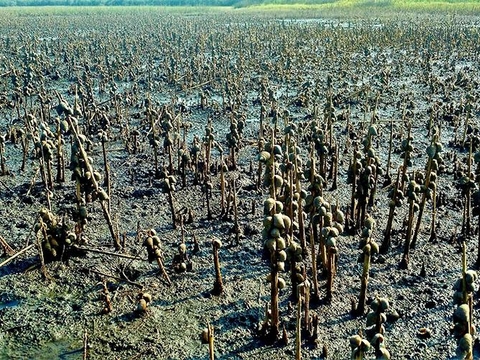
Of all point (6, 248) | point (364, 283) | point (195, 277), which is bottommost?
point (195, 277)

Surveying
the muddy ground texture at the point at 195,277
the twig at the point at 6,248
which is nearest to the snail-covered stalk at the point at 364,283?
the muddy ground texture at the point at 195,277

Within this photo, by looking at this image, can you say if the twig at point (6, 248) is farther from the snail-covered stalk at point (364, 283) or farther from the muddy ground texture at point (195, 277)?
the snail-covered stalk at point (364, 283)

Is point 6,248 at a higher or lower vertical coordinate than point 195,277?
higher

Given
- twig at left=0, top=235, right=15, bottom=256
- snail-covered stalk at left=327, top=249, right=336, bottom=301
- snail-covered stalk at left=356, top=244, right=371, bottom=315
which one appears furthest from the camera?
twig at left=0, top=235, right=15, bottom=256

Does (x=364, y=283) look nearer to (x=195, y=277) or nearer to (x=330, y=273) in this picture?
(x=330, y=273)

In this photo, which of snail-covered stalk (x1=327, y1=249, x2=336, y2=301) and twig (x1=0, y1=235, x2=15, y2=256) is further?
twig (x1=0, y1=235, x2=15, y2=256)

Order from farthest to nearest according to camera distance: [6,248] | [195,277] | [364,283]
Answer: [6,248]
[195,277]
[364,283]

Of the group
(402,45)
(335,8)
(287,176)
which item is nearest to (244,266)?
(287,176)

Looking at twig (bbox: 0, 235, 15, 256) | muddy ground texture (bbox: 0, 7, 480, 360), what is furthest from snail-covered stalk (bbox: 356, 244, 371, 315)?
twig (bbox: 0, 235, 15, 256)

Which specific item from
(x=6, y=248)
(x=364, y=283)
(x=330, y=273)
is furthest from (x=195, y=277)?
(x=6, y=248)

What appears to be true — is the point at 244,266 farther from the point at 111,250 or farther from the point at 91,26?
the point at 91,26

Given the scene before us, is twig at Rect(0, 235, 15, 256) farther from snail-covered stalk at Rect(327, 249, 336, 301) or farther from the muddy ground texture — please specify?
snail-covered stalk at Rect(327, 249, 336, 301)
